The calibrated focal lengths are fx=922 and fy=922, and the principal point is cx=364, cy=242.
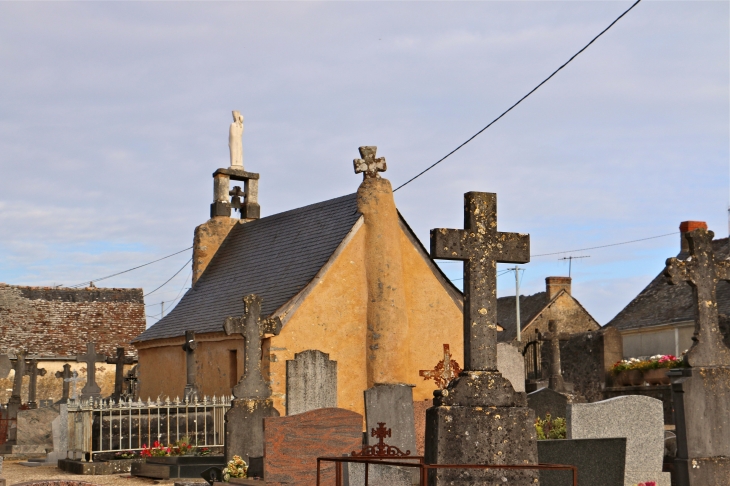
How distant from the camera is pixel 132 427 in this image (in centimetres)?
1741

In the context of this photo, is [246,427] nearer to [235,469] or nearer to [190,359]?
[235,469]

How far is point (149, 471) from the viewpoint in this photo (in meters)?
15.7

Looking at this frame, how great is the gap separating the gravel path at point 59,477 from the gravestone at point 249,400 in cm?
87

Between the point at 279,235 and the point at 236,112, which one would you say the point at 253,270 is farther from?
the point at 236,112

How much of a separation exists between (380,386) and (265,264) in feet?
30.5

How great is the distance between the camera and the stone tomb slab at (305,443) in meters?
11.4

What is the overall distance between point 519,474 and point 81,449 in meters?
11.9

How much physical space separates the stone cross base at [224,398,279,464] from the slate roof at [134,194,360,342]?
19.9ft

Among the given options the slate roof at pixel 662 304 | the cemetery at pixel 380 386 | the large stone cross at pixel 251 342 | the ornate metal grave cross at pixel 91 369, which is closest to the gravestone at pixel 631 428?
the cemetery at pixel 380 386

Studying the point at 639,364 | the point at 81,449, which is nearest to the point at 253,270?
the point at 81,449

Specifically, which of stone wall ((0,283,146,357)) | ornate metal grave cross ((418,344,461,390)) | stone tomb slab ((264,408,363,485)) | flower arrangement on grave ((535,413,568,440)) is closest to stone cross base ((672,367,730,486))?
stone tomb slab ((264,408,363,485))

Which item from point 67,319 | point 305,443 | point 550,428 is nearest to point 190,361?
point 550,428

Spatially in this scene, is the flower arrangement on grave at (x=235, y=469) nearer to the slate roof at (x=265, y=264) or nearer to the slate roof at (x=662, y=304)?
the slate roof at (x=265, y=264)

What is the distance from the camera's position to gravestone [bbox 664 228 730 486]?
10.4 m
